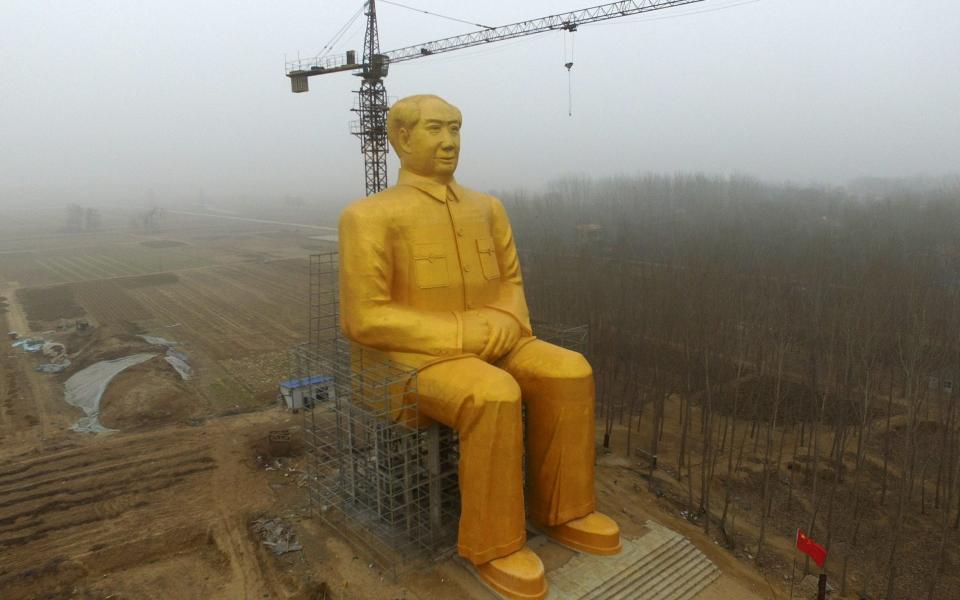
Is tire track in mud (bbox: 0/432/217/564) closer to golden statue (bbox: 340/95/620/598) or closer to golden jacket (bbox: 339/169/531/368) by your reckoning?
golden jacket (bbox: 339/169/531/368)

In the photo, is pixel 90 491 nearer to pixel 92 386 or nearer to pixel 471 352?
pixel 92 386

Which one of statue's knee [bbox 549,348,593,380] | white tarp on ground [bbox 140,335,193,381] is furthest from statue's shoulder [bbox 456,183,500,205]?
white tarp on ground [bbox 140,335,193,381]

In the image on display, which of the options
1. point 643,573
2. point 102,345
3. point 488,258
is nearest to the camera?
point 643,573

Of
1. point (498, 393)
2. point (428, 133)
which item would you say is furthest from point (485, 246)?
point (498, 393)

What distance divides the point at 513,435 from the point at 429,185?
13.0 ft

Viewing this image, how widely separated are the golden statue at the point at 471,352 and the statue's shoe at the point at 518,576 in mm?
16

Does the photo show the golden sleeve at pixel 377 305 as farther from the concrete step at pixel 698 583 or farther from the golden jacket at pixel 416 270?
the concrete step at pixel 698 583

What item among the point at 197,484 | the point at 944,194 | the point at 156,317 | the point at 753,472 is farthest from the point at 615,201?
the point at 197,484

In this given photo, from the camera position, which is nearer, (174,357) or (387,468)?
(387,468)

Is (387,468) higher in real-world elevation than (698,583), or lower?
higher

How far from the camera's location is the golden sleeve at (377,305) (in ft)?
29.1

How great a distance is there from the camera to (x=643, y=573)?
9359mm

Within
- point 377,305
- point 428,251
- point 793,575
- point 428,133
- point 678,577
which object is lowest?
point 793,575

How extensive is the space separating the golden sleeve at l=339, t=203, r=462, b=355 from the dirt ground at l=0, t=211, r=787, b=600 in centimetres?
350
